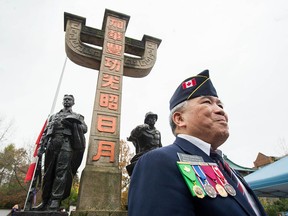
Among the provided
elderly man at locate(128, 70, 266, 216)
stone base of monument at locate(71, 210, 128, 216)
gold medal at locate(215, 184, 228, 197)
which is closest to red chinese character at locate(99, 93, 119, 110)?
stone base of monument at locate(71, 210, 128, 216)

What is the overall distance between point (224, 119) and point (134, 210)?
73cm

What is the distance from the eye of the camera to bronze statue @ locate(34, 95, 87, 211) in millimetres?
3028

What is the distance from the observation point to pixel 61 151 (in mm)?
3162

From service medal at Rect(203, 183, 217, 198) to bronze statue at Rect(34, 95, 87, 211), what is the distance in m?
2.68

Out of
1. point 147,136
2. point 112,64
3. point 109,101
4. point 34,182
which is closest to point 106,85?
point 109,101

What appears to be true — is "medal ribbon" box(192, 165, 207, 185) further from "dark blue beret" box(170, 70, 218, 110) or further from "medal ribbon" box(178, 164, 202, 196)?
"dark blue beret" box(170, 70, 218, 110)

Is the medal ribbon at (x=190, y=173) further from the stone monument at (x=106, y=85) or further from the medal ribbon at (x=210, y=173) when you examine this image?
the stone monument at (x=106, y=85)

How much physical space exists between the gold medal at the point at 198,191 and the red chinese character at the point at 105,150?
3477mm

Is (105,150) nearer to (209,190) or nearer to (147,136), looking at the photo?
(147,136)

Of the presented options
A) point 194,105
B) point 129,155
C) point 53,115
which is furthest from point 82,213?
point 129,155

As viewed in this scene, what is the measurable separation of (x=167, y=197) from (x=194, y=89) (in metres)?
0.75

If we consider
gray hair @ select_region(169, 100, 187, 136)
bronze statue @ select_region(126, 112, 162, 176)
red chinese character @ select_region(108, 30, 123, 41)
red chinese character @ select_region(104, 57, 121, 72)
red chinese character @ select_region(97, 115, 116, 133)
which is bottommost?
gray hair @ select_region(169, 100, 187, 136)

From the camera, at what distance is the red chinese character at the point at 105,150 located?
13.3 feet

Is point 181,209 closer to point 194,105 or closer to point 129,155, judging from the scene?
point 194,105
